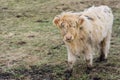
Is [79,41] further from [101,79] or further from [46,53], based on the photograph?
[46,53]

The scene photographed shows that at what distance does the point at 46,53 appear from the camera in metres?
8.05

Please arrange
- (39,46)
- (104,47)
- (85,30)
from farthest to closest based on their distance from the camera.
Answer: (39,46)
(104,47)
(85,30)

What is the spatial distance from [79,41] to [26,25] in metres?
4.36

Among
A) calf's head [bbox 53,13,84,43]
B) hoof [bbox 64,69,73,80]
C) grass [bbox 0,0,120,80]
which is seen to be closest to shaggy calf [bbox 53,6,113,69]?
calf's head [bbox 53,13,84,43]

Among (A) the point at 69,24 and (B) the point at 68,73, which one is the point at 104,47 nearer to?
(B) the point at 68,73

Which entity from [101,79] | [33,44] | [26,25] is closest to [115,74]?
[101,79]

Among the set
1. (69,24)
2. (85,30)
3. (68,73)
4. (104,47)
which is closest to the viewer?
(69,24)

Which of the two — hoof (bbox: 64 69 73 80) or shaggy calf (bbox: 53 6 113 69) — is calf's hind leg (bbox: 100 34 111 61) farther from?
hoof (bbox: 64 69 73 80)

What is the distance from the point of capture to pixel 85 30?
6.39 m

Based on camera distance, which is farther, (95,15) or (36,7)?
(36,7)

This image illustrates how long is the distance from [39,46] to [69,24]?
256cm

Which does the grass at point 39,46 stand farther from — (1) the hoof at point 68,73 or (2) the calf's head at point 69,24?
(2) the calf's head at point 69,24

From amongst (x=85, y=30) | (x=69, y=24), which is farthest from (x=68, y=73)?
(x=69, y=24)

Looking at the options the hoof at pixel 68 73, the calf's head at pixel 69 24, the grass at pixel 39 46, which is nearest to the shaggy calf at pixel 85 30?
the calf's head at pixel 69 24
